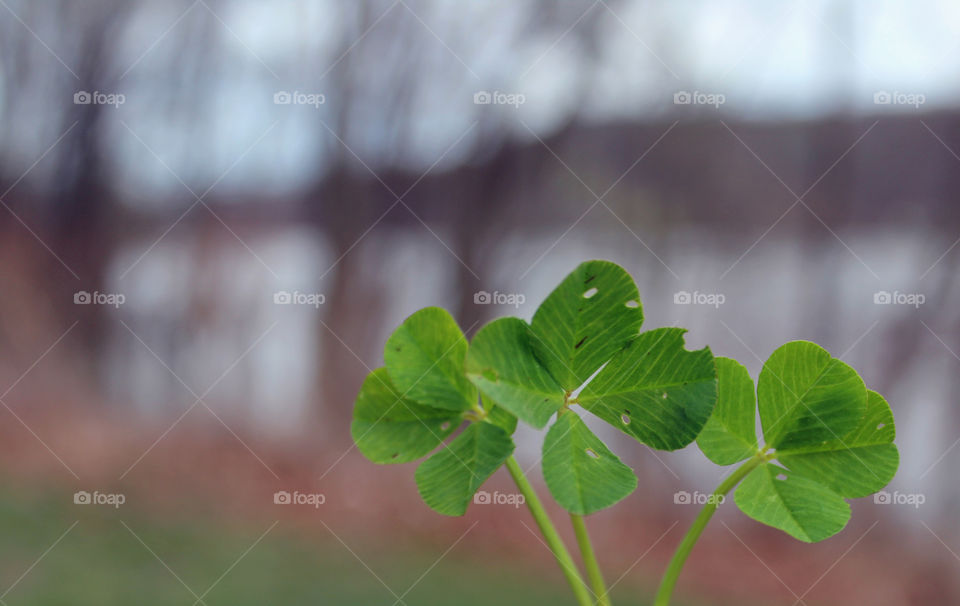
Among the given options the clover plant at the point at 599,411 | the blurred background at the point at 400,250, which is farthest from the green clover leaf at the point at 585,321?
the blurred background at the point at 400,250

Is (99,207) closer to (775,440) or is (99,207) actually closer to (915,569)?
(775,440)

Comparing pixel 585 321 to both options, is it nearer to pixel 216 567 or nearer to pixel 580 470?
pixel 580 470

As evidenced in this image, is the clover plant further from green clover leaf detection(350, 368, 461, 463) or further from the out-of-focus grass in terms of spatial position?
the out-of-focus grass

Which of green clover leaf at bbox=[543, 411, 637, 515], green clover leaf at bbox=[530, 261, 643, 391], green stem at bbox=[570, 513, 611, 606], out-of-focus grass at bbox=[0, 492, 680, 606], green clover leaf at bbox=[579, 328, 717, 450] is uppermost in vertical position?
green clover leaf at bbox=[530, 261, 643, 391]

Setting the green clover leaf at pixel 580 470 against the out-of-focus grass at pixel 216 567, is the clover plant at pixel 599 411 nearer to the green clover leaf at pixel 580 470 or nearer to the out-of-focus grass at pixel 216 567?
the green clover leaf at pixel 580 470

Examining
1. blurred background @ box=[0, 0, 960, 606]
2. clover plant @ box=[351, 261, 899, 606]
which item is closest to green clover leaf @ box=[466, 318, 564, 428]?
clover plant @ box=[351, 261, 899, 606]

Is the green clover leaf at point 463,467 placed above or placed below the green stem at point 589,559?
above

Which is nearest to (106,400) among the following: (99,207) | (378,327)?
(99,207)
